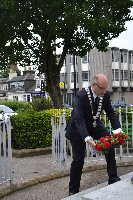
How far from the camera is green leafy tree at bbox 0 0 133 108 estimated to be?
21797 millimetres

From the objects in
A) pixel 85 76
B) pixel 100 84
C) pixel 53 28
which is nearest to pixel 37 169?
pixel 100 84

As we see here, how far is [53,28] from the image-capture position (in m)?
21.7

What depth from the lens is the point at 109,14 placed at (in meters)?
22.8

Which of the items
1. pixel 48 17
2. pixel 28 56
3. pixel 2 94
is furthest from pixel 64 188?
pixel 2 94

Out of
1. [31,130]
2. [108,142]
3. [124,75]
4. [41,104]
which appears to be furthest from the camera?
[124,75]

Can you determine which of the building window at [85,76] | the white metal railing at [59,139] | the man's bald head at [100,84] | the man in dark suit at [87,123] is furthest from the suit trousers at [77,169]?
the building window at [85,76]

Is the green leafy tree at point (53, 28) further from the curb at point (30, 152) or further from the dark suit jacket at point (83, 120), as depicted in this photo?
the dark suit jacket at point (83, 120)

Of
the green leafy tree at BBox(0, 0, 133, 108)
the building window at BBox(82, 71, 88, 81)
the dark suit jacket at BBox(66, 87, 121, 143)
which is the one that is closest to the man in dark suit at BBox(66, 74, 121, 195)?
the dark suit jacket at BBox(66, 87, 121, 143)

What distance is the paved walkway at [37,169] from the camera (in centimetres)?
695

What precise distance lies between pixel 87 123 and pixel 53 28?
16.4m

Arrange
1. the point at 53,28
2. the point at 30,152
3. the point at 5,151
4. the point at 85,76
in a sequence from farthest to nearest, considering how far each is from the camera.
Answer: the point at 85,76, the point at 53,28, the point at 30,152, the point at 5,151

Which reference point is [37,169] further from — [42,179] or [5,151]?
[5,151]

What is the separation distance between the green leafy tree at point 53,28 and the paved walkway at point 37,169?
1140 centimetres

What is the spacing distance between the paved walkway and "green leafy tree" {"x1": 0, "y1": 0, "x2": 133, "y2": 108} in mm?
11404
